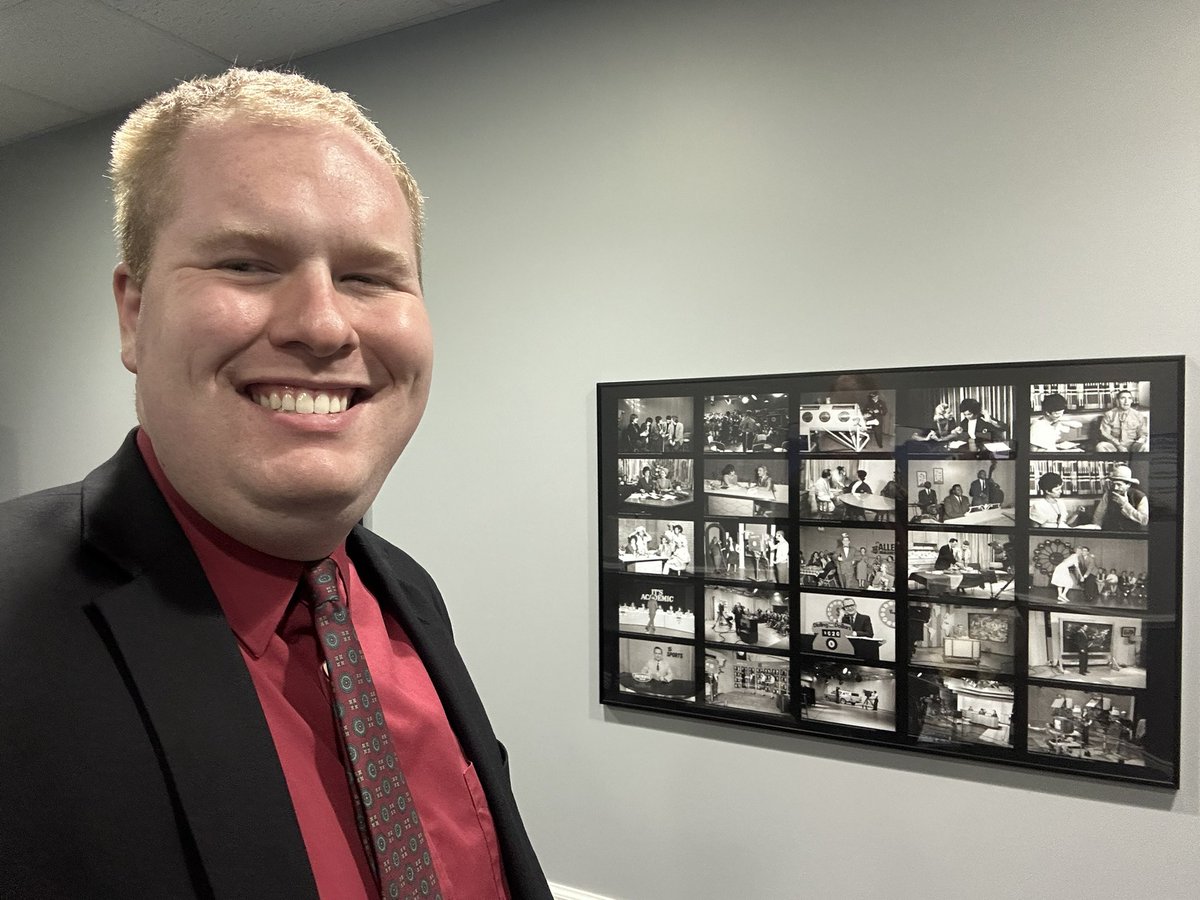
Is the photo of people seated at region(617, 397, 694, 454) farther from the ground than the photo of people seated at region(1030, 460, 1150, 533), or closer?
farther from the ground

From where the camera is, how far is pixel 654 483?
196 centimetres

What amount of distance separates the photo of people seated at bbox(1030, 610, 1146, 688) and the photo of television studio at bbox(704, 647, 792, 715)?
1.74 feet

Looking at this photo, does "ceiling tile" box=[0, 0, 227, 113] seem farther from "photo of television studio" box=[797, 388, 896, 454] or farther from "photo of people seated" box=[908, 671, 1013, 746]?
"photo of people seated" box=[908, 671, 1013, 746]

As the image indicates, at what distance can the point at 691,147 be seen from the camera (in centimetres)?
189

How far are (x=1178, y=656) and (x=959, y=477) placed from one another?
1.68 ft

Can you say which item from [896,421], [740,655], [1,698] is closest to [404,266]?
[1,698]

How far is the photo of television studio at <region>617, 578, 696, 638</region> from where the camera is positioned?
1931 mm

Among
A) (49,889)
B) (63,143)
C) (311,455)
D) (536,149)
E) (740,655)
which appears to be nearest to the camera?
(49,889)

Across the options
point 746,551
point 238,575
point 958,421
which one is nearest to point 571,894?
point 746,551

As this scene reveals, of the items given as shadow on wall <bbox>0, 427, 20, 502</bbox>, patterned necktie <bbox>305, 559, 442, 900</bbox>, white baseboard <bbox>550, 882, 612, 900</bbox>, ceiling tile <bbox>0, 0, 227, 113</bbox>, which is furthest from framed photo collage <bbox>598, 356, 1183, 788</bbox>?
shadow on wall <bbox>0, 427, 20, 502</bbox>

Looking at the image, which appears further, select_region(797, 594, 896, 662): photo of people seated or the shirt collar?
select_region(797, 594, 896, 662): photo of people seated

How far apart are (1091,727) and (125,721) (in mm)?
1697

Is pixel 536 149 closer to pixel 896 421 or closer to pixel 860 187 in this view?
pixel 860 187

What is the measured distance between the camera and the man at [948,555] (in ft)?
5.39
